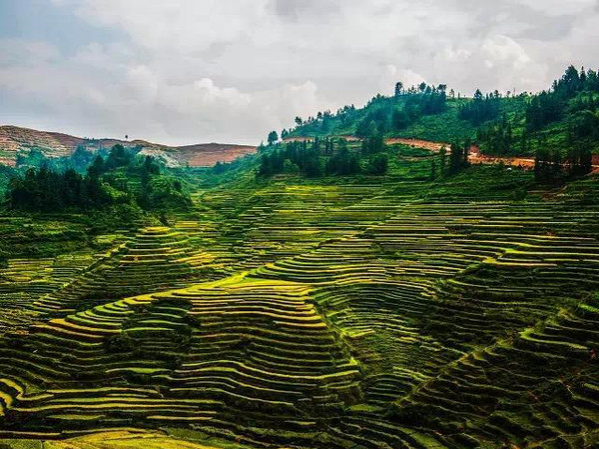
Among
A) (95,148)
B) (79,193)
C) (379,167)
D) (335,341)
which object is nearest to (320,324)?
(335,341)

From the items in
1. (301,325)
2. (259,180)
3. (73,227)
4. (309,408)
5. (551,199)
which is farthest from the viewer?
(259,180)

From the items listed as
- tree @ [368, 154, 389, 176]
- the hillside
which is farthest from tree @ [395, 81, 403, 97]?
tree @ [368, 154, 389, 176]

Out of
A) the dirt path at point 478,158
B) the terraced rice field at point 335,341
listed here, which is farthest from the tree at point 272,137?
the terraced rice field at point 335,341

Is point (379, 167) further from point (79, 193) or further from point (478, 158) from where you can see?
point (79, 193)

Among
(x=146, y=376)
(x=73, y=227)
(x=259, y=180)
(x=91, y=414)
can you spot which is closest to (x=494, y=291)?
(x=146, y=376)

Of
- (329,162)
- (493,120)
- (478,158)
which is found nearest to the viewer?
(478,158)

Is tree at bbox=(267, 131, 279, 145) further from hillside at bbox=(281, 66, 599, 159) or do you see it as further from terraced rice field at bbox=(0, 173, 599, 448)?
terraced rice field at bbox=(0, 173, 599, 448)

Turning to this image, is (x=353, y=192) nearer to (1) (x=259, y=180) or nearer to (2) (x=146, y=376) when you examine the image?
(1) (x=259, y=180)
